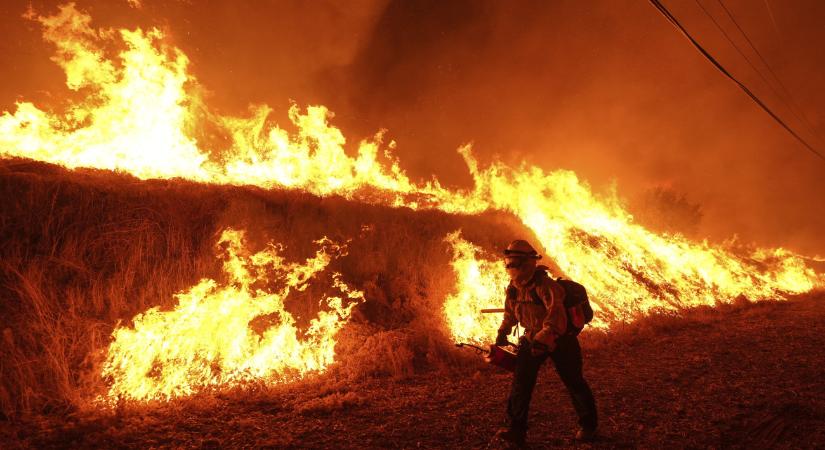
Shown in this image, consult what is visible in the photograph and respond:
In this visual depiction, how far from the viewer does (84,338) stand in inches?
223

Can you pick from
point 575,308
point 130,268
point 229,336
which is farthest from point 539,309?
point 130,268

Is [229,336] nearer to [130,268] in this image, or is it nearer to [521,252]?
[130,268]

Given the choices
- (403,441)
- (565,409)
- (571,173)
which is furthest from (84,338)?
(571,173)

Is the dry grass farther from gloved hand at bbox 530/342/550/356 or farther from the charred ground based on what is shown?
gloved hand at bbox 530/342/550/356

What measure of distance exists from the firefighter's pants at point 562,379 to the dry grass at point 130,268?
10.2ft

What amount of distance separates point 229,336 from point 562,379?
5513 millimetres

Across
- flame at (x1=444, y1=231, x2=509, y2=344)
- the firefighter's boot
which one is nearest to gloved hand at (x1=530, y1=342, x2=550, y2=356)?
the firefighter's boot

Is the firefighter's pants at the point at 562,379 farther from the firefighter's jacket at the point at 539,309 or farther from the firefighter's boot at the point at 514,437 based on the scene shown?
the firefighter's jacket at the point at 539,309

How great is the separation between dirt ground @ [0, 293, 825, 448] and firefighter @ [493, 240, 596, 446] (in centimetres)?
41

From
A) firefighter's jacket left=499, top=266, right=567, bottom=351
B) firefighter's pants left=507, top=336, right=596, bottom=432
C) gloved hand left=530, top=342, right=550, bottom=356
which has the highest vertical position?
firefighter's jacket left=499, top=266, right=567, bottom=351

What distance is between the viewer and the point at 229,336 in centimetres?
677

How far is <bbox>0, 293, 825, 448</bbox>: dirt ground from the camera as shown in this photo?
4.22 metres

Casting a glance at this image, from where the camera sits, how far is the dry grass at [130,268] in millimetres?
5348

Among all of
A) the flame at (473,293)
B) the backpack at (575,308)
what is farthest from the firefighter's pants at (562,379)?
the flame at (473,293)
